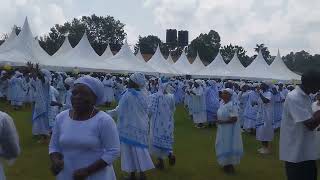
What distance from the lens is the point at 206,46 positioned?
87.7 metres

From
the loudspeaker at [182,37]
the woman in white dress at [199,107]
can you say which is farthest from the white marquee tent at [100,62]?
the loudspeaker at [182,37]

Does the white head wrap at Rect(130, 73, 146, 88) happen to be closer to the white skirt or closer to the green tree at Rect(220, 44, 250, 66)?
the white skirt

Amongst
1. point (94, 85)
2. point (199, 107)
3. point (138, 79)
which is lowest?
point (199, 107)

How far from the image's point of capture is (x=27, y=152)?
10.7 m

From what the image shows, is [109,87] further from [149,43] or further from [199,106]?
[149,43]

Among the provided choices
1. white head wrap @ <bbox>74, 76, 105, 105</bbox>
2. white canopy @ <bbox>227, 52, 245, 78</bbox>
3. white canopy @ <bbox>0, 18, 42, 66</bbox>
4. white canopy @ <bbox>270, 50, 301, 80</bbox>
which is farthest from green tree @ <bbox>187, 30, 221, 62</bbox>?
white head wrap @ <bbox>74, 76, 105, 105</bbox>

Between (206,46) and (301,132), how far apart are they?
83.4 meters

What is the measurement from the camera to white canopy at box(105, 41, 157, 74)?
96.4ft

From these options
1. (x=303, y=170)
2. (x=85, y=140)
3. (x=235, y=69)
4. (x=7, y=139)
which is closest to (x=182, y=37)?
(x=235, y=69)

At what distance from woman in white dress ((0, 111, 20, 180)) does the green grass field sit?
4.83 metres

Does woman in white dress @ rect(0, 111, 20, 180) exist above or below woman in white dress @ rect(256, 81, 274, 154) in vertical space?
above

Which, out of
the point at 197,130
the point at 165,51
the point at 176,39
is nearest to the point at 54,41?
the point at 165,51

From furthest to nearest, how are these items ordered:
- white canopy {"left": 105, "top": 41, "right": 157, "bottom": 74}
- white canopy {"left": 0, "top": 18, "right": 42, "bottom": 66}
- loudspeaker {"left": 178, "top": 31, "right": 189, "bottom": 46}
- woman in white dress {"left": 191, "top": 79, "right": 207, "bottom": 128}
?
loudspeaker {"left": 178, "top": 31, "right": 189, "bottom": 46} < white canopy {"left": 105, "top": 41, "right": 157, "bottom": 74} < white canopy {"left": 0, "top": 18, "right": 42, "bottom": 66} < woman in white dress {"left": 191, "top": 79, "right": 207, "bottom": 128}

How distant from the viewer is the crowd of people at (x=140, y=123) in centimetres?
383
